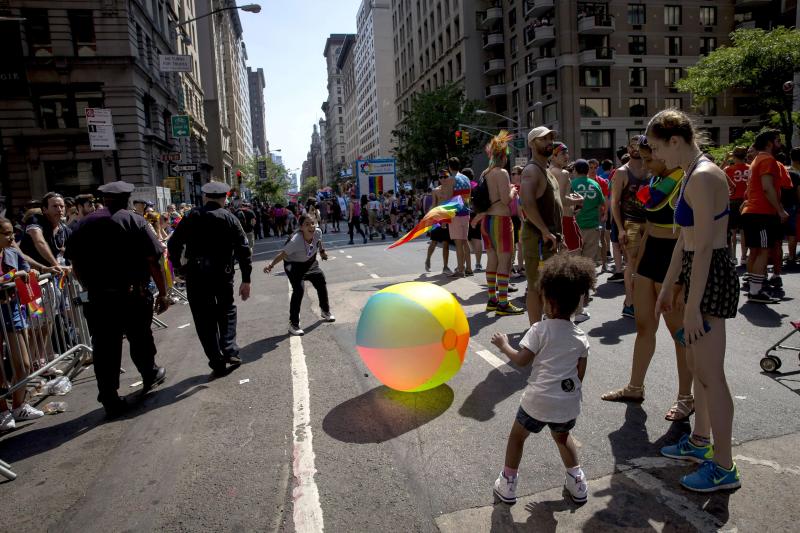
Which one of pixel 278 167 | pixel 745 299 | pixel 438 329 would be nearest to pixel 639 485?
pixel 438 329

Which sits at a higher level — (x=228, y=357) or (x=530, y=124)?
(x=530, y=124)

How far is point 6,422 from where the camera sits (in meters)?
4.75

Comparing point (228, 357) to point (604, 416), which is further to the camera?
point (228, 357)

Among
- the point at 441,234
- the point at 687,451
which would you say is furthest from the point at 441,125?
the point at 687,451

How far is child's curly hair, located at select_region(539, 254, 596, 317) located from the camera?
2857 millimetres

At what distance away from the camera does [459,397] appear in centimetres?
457

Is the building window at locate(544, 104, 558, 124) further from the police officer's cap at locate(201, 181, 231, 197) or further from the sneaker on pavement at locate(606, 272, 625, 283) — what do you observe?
the police officer's cap at locate(201, 181, 231, 197)

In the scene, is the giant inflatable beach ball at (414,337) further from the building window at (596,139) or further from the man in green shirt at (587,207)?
the building window at (596,139)

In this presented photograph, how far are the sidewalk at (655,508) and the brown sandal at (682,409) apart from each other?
57 cm

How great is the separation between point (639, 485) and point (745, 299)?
5751 millimetres

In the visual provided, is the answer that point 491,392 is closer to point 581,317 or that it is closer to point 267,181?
point 581,317

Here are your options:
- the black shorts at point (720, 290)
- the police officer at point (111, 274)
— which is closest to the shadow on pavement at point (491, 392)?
the black shorts at point (720, 290)

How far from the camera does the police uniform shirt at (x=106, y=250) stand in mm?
4945

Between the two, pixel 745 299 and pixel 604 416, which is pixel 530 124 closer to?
pixel 745 299
